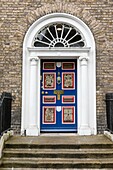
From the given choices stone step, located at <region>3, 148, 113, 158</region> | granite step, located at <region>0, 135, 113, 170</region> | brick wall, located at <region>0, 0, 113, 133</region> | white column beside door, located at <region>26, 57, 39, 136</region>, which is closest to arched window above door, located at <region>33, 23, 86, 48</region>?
brick wall, located at <region>0, 0, 113, 133</region>

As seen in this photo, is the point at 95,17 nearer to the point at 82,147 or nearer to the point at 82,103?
the point at 82,103

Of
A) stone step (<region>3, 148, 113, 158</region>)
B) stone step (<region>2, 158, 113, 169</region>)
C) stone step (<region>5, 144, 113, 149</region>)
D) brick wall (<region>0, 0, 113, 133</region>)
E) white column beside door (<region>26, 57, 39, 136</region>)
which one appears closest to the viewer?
stone step (<region>2, 158, 113, 169</region>)

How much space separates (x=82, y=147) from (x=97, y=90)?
2.52 m

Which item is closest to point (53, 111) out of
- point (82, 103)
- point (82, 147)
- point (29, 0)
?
point (82, 103)

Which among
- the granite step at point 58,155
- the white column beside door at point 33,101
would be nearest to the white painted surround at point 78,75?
the white column beside door at point 33,101

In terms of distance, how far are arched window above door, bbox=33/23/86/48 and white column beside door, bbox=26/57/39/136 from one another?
0.69m

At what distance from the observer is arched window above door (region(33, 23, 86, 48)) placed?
26.5 feet

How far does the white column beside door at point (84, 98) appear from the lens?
758 centimetres

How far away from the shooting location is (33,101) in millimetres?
7699

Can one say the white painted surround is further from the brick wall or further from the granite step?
the granite step

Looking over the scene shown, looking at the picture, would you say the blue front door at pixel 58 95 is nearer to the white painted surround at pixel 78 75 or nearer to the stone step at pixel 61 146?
the white painted surround at pixel 78 75

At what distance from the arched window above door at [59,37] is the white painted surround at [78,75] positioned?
6.4 inches

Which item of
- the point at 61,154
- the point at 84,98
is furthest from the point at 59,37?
the point at 61,154

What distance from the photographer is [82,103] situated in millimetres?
7723
